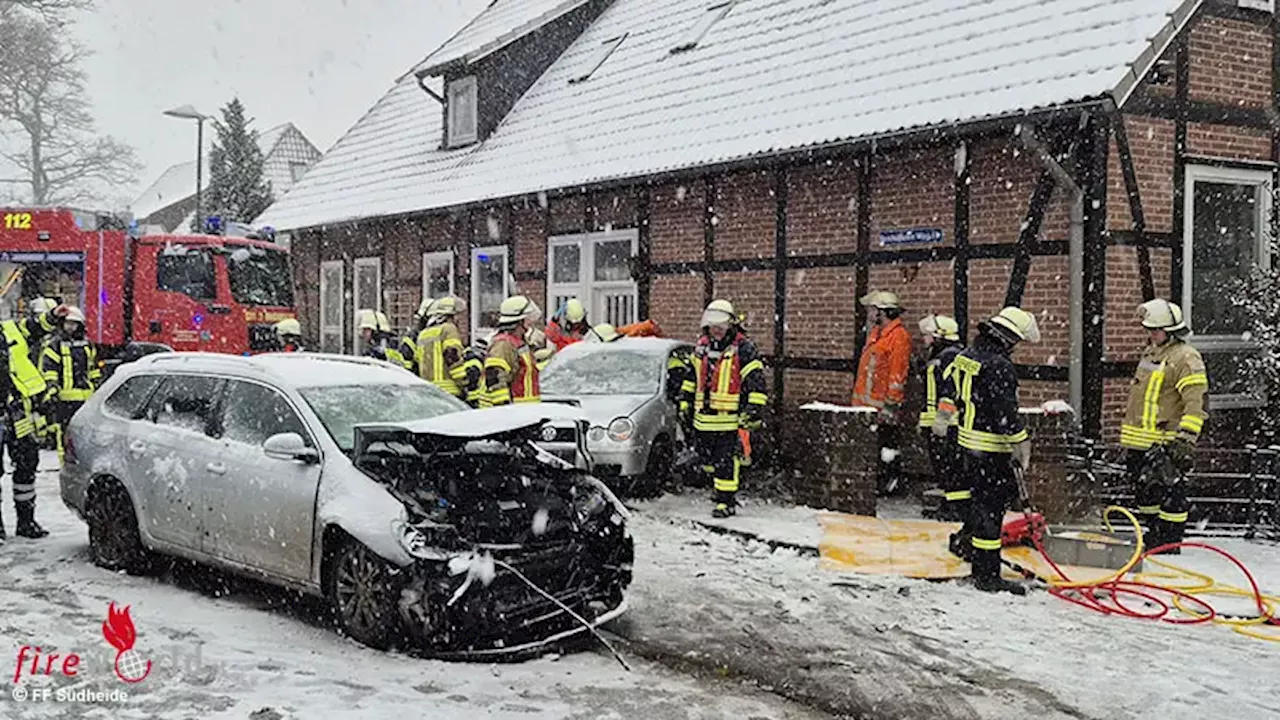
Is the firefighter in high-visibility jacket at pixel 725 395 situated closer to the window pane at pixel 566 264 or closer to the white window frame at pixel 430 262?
the window pane at pixel 566 264

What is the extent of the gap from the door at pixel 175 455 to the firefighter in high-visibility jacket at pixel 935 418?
5.33 m

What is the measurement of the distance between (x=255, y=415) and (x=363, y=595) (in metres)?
1.61

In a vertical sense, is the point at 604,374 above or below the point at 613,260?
below

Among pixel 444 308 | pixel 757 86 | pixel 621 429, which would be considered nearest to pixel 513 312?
pixel 444 308

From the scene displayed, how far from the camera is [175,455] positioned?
729 cm

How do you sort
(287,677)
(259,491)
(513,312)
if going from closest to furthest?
(287,677) < (259,491) < (513,312)

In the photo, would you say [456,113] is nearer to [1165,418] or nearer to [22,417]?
[22,417]

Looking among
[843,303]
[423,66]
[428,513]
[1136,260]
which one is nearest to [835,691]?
[428,513]

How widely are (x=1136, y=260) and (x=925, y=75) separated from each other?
290 cm

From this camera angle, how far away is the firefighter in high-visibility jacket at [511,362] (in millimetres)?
10039

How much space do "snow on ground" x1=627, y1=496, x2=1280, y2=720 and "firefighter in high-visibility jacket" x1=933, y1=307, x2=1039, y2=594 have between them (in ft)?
0.97

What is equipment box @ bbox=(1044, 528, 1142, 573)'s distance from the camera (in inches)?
330

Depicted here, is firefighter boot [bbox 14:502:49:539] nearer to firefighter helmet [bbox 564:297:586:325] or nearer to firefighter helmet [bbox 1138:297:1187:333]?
firefighter helmet [bbox 564:297:586:325]

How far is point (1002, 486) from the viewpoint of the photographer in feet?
25.7
